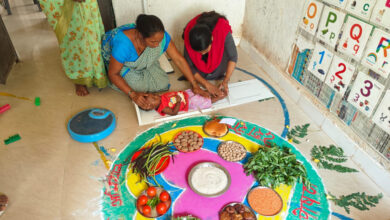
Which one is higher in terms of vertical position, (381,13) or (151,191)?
(381,13)

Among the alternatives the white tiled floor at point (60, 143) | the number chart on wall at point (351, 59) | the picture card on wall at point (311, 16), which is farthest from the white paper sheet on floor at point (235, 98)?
the picture card on wall at point (311, 16)

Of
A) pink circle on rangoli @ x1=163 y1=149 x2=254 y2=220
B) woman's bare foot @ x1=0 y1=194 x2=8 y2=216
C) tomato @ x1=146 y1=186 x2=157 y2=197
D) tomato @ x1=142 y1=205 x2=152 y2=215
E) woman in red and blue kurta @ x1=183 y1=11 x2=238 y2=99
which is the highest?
woman in red and blue kurta @ x1=183 y1=11 x2=238 y2=99

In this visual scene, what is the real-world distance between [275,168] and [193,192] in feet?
2.26

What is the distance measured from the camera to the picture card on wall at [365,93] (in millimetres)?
2049

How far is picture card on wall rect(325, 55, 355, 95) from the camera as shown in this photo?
2.26m

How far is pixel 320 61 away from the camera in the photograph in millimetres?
2547

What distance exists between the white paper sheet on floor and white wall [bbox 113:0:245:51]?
1.16m

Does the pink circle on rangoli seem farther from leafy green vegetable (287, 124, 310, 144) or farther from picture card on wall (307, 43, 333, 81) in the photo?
picture card on wall (307, 43, 333, 81)

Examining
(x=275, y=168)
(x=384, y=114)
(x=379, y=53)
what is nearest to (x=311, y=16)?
(x=379, y=53)

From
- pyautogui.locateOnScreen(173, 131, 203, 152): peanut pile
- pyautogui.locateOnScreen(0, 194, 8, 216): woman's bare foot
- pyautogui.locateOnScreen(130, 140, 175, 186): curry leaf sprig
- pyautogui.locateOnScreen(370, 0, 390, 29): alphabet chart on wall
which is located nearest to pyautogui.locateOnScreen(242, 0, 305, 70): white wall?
pyautogui.locateOnScreen(370, 0, 390, 29): alphabet chart on wall

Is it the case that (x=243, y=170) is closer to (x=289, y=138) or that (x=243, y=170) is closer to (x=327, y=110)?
(x=289, y=138)

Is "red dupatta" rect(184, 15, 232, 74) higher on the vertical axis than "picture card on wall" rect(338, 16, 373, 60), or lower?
lower

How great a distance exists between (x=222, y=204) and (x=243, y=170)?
0.37m

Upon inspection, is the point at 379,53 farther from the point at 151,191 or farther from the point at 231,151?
the point at 151,191
